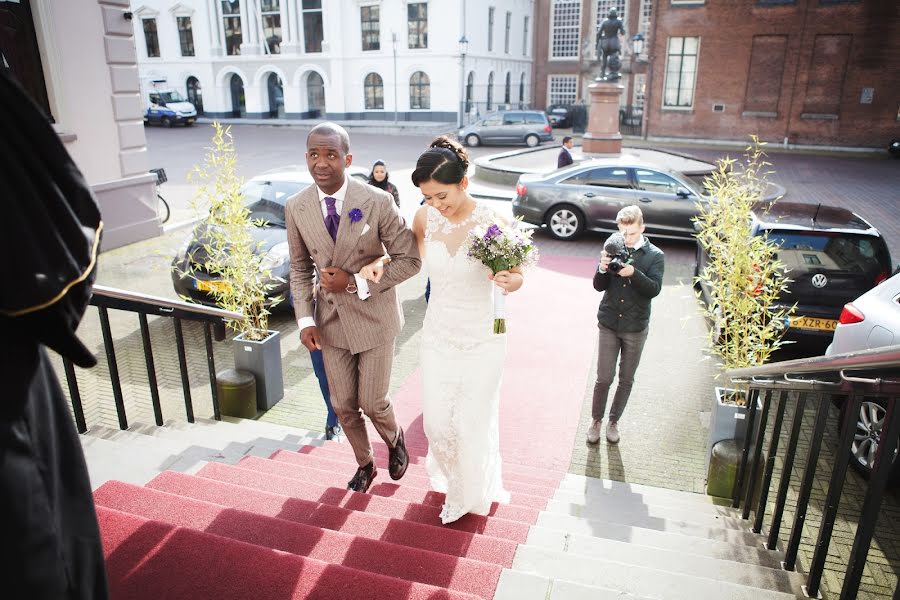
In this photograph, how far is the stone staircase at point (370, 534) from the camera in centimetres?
239

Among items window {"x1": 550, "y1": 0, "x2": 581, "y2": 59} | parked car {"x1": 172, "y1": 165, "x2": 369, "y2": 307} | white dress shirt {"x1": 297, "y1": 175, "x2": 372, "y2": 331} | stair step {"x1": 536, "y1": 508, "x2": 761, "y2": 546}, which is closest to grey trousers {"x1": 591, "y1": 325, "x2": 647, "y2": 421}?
stair step {"x1": 536, "y1": 508, "x2": 761, "y2": 546}

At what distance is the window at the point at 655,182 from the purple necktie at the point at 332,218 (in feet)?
30.3

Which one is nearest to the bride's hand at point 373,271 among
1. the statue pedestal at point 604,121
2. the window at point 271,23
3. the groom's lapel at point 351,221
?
the groom's lapel at point 351,221

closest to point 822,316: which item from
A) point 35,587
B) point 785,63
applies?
point 35,587

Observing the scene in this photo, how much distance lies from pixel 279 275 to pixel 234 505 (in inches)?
190

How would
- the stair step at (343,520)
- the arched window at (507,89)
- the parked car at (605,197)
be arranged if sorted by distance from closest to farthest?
the stair step at (343,520) → the parked car at (605,197) → the arched window at (507,89)

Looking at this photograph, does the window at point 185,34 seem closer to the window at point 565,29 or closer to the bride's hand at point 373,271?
the window at point 565,29

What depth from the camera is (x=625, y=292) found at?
16.2ft

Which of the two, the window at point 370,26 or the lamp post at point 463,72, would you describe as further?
the window at point 370,26

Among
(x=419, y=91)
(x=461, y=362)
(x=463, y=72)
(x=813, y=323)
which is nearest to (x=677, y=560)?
(x=461, y=362)

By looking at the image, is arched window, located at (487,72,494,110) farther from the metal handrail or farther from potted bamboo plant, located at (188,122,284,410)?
the metal handrail

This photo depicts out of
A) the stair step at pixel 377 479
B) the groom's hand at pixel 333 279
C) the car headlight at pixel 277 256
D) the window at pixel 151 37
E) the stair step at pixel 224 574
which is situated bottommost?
the stair step at pixel 377 479

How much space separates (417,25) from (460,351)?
38.0 m

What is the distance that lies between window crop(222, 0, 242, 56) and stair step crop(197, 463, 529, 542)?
43.5 metres
